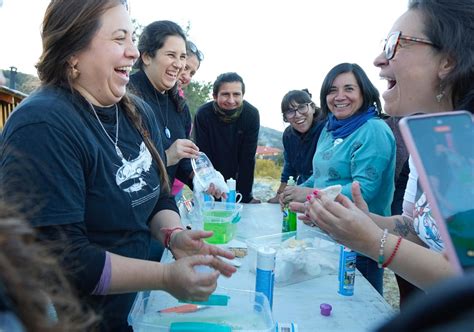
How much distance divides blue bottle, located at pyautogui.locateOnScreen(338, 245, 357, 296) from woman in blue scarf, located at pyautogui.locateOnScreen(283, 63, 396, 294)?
0.85m

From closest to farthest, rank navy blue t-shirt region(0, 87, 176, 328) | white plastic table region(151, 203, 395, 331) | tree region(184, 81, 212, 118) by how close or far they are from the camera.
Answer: navy blue t-shirt region(0, 87, 176, 328) < white plastic table region(151, 203, 395, 331) < tree region(184, 81, 212, 118)

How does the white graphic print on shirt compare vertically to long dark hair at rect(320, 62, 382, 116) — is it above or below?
below

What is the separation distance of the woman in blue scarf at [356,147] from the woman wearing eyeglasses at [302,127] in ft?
3.25

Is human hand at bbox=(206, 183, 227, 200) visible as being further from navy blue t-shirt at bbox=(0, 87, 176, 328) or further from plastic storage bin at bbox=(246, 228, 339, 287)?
navy blue t-shirt at bbox=(0, 87, 176, 328)

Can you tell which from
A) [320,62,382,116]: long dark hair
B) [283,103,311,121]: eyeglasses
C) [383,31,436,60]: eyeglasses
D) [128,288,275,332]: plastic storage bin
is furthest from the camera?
[283,103,311,121]: eyeglasses

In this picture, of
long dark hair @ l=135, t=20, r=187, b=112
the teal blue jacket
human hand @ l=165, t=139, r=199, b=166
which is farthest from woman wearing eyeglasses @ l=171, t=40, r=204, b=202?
the teal blue jacket

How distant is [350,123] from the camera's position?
2.94 m

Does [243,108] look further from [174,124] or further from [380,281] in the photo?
[380,281]

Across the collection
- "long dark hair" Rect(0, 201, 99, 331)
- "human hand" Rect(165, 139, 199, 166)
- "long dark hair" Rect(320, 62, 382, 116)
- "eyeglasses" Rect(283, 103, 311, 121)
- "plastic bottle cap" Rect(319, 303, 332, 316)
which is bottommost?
"plastic bottle cap" Rect(319, 303, 332, 316)

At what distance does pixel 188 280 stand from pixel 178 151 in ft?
5.59

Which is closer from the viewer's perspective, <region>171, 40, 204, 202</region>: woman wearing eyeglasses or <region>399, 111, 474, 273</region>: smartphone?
<region>399, 111, 474, 273</region>: smartphone

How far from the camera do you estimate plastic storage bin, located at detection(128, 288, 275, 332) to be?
4.50 ft

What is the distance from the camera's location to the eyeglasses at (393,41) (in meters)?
1.71

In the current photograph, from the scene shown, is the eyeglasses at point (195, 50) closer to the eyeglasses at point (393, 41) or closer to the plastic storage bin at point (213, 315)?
the eyeglasses at point (393, 41)
